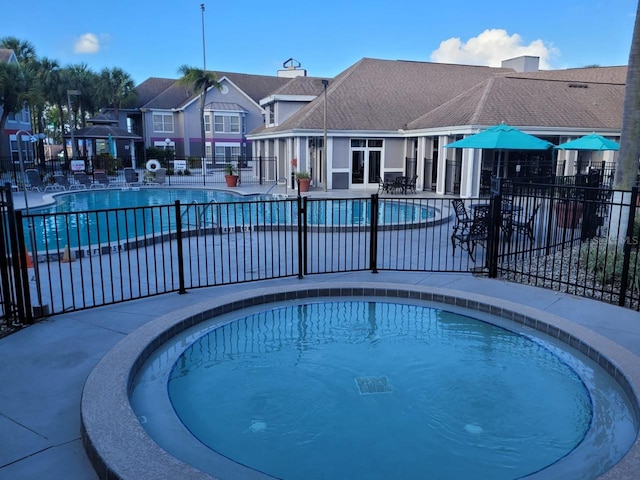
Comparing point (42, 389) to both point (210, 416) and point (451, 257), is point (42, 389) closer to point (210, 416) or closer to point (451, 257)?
point (210, 416)

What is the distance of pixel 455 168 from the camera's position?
21844mm

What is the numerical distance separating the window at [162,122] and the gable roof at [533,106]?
27.3 metres

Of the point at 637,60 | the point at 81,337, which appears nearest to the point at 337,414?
the point at 81,337

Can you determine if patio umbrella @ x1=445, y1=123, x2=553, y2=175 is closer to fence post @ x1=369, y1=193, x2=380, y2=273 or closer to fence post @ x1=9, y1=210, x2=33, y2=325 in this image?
fence post @ x1=369, y1=193, x2=380, y2=273

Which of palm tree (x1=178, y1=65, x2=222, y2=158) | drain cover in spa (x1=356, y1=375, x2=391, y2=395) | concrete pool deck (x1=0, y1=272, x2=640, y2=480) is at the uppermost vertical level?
palm tree (x1=178, y1=65, x2=222, y2=158)

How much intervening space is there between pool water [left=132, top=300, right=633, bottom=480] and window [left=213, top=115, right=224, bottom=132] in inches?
1530

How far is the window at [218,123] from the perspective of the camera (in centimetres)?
4306

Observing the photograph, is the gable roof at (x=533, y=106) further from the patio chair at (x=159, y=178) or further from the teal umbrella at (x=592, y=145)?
the patio chair at (x=159, y=178)

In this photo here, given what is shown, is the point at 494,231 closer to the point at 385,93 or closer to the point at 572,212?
the point at 572,212

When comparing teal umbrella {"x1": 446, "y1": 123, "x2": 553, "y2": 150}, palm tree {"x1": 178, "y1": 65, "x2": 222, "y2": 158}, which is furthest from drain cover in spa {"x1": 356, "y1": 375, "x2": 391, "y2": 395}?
palm tree {"x1": 178, "y1": 65, "x2": 222, "y2": 158}

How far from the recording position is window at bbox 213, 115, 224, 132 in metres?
43.1

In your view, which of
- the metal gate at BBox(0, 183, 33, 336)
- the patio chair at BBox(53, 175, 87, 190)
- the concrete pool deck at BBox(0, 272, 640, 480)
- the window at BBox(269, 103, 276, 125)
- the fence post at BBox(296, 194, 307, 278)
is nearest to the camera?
the concrete pool deck at BBox(0, 272, 640, 480)

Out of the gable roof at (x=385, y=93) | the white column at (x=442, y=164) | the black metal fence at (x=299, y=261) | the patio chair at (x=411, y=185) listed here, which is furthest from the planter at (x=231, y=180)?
the black metal fence at (x=299, y=261)

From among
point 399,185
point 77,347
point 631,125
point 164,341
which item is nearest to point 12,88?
point 399,185
